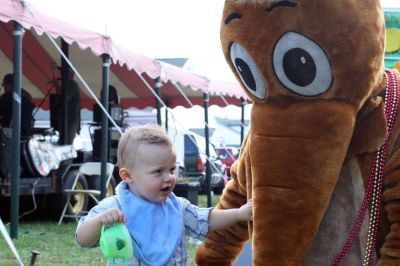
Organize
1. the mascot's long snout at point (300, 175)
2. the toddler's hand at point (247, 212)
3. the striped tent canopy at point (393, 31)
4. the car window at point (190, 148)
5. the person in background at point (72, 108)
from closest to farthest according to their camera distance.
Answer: the mascot's long snout at point (300, 175) → the toddler's hand at point (247, 212) → the striped tent canopy at point (393, 31) → the person in background at point (72, 108) → the car window at point (190, 148)

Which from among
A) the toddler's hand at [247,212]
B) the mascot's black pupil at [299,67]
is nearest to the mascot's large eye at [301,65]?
the mascot's black pupil at [299,67]

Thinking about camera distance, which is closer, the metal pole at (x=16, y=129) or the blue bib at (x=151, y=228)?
the blue bib at (x=151, y=228)

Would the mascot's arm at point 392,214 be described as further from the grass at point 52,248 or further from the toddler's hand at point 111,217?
the grass at point 52,248

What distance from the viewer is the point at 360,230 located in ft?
5.78

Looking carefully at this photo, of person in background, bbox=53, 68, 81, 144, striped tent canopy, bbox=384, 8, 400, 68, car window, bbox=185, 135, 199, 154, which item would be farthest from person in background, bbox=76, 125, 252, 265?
car window, bbox=185, 135, 199, 154

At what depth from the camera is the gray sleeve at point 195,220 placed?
2.12 m

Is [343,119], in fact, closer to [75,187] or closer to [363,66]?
[363,66]

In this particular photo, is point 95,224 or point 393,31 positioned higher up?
point 393,31

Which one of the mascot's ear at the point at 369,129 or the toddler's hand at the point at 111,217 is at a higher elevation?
the mascot's ear at the point at 369,129

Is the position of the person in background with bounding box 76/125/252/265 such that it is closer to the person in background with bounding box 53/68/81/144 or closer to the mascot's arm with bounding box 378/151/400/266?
the mascot's arm with bounding box 378/151/400/266

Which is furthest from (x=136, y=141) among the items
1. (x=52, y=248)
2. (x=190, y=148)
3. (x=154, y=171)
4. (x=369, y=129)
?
(x=190, y=148)

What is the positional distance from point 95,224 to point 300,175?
0.61 meters

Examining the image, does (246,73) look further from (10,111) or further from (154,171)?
(10,111)

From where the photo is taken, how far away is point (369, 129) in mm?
1763
